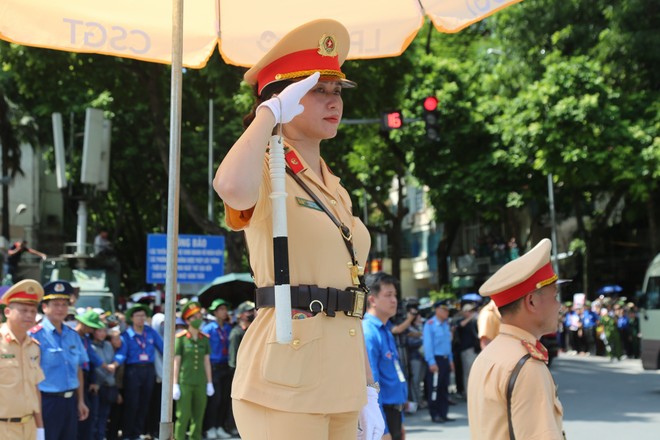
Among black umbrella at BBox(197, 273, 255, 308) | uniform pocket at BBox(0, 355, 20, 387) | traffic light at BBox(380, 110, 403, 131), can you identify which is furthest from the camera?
black umbrella at BBox(197, 273, 255, 308)

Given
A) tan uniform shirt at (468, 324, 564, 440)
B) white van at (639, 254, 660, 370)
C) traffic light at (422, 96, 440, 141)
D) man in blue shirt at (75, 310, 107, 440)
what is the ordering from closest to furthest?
tan uniform shirt at (468, 324, 564, 440) < man in blue shirt at (75, 310, 107, 440) < traffic light at (422, 96, 440, 141) < white van at (639, 254, 660, 370)

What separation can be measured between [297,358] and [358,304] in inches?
12.9

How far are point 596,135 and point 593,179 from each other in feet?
4.28

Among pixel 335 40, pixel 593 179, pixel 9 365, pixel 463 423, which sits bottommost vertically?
pixel 463 423

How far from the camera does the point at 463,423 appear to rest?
1487 centimetres

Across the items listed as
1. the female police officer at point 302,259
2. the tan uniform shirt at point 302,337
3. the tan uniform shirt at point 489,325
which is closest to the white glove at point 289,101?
the female police officer at point 302,259

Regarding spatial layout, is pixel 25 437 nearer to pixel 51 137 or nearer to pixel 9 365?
pixel 9 365

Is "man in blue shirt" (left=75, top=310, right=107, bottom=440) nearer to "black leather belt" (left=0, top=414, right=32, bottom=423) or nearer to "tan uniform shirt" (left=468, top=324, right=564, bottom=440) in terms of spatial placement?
"black leather belt" (left=0, top=414, right=32, bottom=423)

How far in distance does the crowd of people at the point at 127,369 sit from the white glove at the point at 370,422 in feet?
21.5

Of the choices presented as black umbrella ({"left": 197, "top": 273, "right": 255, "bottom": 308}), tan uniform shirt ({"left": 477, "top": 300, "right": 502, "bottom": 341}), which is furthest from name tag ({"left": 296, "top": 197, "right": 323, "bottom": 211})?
black umbrella ({"left": 197, "top": 273, "right": 255, "bottom": 308})

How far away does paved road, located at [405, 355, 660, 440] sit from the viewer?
12805 millimetres

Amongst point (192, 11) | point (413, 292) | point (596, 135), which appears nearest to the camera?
point (192, 11)

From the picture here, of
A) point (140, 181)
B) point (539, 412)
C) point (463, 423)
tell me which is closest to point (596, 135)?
point (463, 423)

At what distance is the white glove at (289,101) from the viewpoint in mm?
2885
